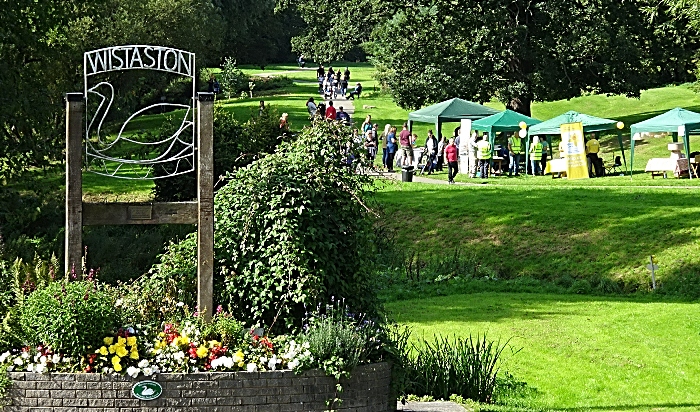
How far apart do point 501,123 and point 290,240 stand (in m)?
28.7

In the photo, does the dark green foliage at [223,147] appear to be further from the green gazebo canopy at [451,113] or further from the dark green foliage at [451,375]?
the green gazebo canopy at [451,113]

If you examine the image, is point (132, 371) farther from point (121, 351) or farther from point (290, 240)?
point (290, 240)

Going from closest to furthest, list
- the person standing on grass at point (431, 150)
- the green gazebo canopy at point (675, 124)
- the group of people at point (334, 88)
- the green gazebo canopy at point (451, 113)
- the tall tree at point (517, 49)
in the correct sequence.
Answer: the green gazebo canopy at point (675, 124) → the person standing on grass at point (431, 150) → the green gazebo canopy at point (451, 113) → the tall tree at point (517, 49) → the group of people at point (334, 88)

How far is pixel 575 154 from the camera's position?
117 feet

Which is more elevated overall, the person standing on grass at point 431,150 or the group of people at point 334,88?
the group of people at point 334,88

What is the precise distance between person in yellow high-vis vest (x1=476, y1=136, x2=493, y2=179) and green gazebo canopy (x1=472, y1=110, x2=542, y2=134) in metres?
1.51

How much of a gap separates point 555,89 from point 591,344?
3211 cm

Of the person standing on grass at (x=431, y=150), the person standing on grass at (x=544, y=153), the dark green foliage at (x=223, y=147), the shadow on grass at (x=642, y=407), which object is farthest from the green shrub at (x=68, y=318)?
the person standing on grass at (x=544, y=153)

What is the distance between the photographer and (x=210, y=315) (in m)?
10.4

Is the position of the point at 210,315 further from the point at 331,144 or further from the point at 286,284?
the point at 331,144

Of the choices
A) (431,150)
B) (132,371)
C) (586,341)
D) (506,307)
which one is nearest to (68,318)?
(132,371)

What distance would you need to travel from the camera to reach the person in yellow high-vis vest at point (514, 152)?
37.1 metres

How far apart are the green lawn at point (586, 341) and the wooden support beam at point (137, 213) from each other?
4.64 metres

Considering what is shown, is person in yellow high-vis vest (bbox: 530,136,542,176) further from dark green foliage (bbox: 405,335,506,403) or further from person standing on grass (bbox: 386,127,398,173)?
dark green foliage (bbox: 405,335,506,403)
